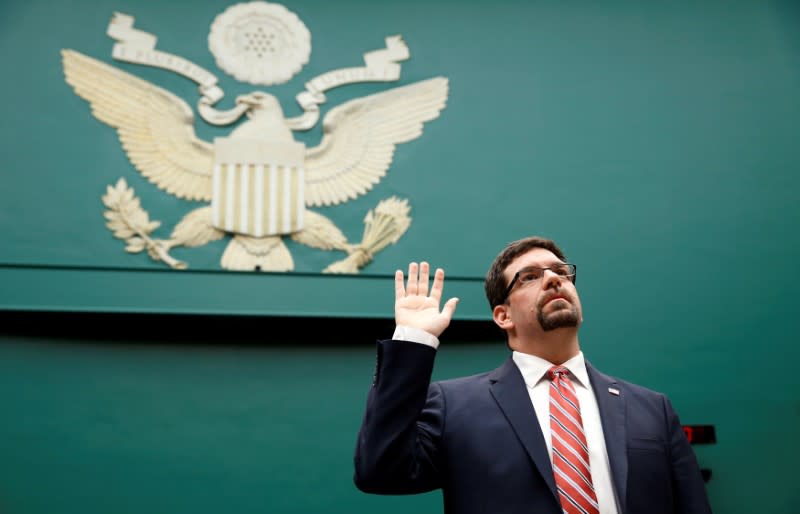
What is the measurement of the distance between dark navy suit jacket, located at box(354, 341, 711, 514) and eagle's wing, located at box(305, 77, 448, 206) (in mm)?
2745

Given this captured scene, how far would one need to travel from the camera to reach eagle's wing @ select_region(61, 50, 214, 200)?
4.25 metres

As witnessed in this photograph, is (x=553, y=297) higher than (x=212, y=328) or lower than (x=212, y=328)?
higher

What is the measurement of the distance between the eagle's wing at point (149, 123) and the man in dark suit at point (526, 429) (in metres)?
2.94

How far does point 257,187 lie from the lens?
4242 millimetres

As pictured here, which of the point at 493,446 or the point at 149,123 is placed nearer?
the point at 493,446

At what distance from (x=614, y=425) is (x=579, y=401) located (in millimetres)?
105

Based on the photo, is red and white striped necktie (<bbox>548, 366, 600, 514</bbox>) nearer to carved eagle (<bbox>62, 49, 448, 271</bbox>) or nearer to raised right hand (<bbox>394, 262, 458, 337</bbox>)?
raised right hand (<bbox>394, 262, 458, 337</bbox>)

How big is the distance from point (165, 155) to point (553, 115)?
2606 mm

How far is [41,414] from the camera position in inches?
148

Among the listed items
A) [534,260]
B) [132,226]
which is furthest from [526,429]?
[132,226]

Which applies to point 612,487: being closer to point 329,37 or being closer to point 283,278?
point 283,278

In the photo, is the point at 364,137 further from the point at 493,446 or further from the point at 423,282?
the point at 493,446

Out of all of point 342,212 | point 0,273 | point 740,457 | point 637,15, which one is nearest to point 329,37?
point 342,212

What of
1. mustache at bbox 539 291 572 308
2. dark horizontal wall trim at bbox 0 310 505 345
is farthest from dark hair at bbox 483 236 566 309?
dark horizontal wall trim at bbox 0 310 505 345
